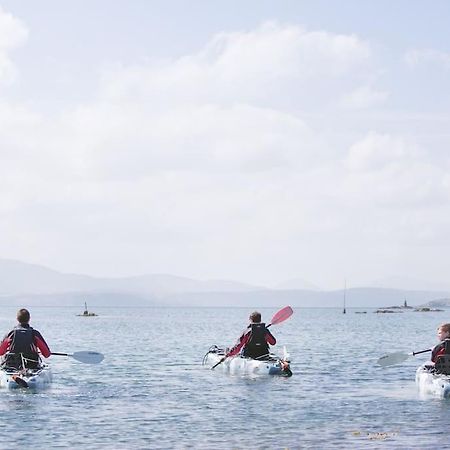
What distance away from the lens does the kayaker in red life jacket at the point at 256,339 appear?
35.6 meters

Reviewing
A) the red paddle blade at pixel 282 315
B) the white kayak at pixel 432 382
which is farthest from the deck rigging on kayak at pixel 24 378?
the white kayak at pixel 432 382

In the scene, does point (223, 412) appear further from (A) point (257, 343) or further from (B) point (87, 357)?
(B) point (87, 357)

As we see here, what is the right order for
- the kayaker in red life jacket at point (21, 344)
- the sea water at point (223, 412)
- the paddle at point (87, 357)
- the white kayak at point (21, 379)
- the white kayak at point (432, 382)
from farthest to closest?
the paddle at point (87, 357)
the kayaker in red life jacket at point (21, 344)
the white kayak at point (21, 379)
the white kayak at point (432, 382)
the sea water at point (223, 412)

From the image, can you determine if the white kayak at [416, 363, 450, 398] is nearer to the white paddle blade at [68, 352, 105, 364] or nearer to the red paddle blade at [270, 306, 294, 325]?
the red paddle blade at [270, 306, 294, 325]

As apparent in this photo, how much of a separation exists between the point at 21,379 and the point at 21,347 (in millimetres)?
1283

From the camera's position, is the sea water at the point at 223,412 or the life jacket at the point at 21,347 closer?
the sea water at the point at 223,412

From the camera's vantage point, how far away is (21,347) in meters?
30.5

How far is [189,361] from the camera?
169 feet

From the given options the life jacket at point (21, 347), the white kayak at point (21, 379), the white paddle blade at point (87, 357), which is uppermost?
the life jacket at point (21, 347)

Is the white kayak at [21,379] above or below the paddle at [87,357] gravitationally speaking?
below

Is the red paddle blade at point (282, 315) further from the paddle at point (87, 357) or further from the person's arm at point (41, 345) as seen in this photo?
the person's arm at point (41, 345)

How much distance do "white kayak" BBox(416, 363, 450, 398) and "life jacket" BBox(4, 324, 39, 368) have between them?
1410 cm

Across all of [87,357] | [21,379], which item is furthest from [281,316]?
[21,379]

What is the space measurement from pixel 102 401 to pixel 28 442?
8.13 metres
